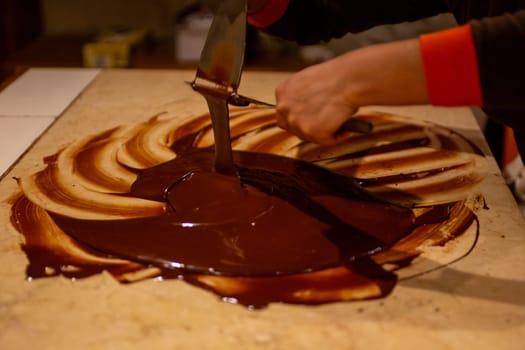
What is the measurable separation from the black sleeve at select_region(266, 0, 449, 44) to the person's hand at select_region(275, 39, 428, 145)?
0.52 meters

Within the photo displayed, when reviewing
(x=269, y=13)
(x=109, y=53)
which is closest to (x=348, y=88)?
(x=269, y=13)

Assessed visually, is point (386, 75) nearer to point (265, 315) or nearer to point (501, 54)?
point (501, 54)

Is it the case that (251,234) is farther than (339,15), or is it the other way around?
(339,15)

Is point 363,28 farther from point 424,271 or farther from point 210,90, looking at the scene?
point 424,271

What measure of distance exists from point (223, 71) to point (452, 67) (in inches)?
16.3

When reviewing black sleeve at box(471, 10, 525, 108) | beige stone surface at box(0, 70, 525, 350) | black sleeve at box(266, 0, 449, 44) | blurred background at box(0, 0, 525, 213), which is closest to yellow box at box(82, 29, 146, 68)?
blurred background at box(0, 0, 525, 213)

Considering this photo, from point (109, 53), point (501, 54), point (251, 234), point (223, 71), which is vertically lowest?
point (109, 53)

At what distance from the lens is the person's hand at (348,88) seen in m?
0.87

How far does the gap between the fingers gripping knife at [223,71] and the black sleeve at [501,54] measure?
1.25 feet

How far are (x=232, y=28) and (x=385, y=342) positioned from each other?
602 millimetres

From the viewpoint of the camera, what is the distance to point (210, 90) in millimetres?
1101

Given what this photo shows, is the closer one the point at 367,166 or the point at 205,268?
the point at 205,268

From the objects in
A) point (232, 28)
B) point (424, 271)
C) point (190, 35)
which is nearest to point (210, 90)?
point (232, 28)

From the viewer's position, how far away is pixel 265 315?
2.74 feet
